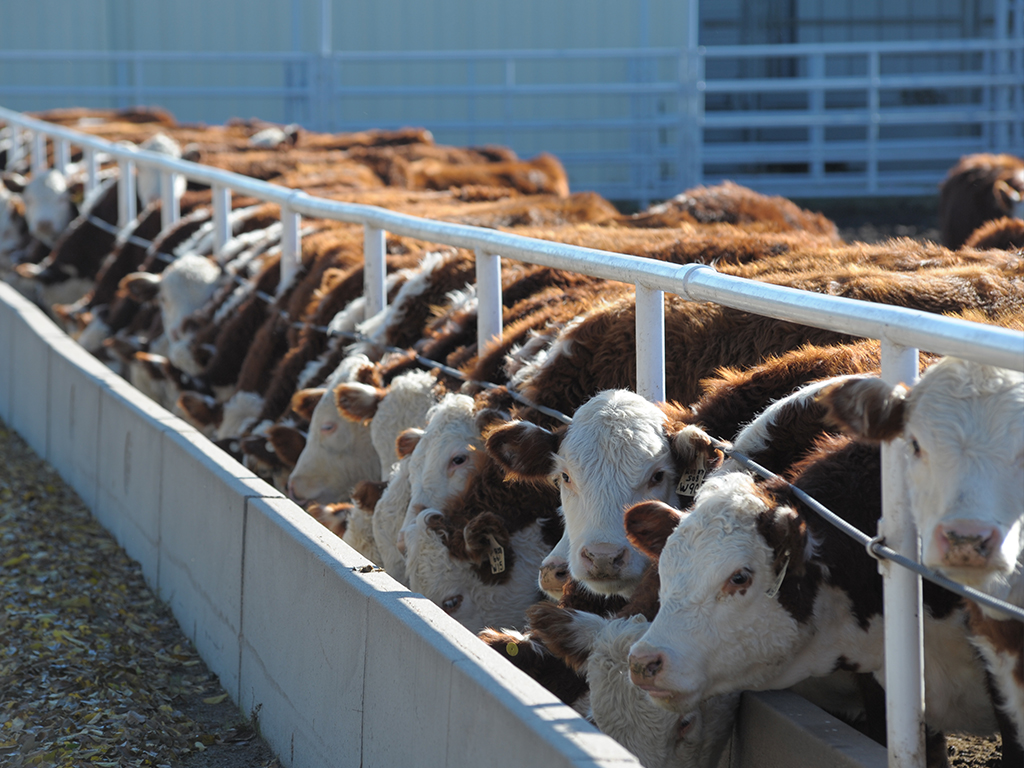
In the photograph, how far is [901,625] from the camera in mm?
2488

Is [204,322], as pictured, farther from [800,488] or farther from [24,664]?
[800,488]

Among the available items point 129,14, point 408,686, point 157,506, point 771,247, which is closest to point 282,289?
point 157,506

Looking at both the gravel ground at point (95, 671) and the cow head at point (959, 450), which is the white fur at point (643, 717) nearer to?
the cow head at point (959, 450)

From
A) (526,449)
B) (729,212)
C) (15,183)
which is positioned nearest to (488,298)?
(526,449)

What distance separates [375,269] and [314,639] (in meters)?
2.82

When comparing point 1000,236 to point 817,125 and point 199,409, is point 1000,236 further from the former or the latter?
point 817,125

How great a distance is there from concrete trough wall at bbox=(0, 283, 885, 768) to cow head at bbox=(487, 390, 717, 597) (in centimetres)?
48

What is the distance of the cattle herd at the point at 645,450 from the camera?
2510mm

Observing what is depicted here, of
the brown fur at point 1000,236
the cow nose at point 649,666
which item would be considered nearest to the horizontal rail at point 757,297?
the cow nose at point 649,666

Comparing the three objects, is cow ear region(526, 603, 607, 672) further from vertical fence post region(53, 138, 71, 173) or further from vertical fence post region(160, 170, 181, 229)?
vertical fence post region(53, 138, 71, 173)

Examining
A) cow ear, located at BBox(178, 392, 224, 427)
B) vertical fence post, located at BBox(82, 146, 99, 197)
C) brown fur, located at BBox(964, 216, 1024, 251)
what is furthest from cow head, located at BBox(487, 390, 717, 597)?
vertical fence post, located at BBox(82, 146, 99, 197)

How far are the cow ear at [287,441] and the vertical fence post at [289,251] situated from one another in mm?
1895

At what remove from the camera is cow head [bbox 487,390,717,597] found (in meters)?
3.27

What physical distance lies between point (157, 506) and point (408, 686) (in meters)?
2.72
